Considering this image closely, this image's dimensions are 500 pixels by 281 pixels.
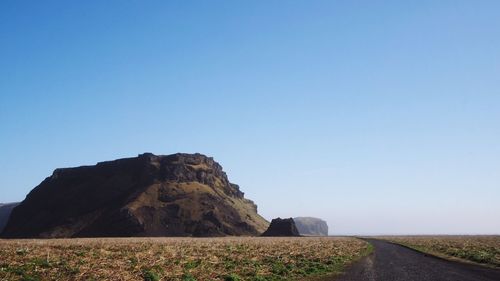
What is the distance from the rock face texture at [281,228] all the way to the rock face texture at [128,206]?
5.88m

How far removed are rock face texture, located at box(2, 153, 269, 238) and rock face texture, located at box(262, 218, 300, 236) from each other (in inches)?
231

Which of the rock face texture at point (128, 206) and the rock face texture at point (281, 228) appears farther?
the rock face texture at point (281, 228)

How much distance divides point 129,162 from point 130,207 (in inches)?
1633

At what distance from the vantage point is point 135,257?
28406 millimetres

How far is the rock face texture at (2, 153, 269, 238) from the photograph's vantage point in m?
156

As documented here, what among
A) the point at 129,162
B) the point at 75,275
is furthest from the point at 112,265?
the point at 129,162

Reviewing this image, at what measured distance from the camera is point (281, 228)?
182 m

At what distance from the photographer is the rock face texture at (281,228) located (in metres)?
179

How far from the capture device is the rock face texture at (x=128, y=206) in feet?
511

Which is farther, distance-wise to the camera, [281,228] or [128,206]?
[281,228]

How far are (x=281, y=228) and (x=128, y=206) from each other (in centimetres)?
6481

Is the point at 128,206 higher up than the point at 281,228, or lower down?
higher up

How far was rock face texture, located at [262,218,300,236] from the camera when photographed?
179 metres

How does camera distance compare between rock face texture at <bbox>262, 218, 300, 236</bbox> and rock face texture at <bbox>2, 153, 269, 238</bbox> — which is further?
rock face texture at <bbox>262, 218, 300, 236</bbox>
